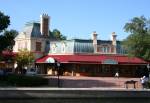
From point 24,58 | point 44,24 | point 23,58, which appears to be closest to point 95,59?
point 24,58

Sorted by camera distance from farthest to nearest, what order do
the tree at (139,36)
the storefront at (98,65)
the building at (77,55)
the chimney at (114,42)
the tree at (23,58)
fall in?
the chimney at (114,42), the tree at (23,58), the building at (77,55), the storefront at (98,65), the tree at (139,36)

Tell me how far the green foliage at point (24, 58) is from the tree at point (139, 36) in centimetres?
2487

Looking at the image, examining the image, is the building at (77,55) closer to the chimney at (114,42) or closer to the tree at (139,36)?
the chimney at (114,42)

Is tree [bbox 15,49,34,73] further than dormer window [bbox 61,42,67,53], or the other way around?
dormer window [bbox 61,42,67,53]

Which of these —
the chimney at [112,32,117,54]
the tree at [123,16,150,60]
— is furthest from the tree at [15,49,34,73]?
the tree at [123,16,150,60]

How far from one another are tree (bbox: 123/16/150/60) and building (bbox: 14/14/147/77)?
16175mm

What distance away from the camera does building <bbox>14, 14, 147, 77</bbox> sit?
81.2 meters

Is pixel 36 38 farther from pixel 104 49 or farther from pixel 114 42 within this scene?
pixel 114 42

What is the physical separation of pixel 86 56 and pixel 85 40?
11.2 feet

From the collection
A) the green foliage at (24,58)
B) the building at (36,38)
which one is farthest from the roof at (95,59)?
the building at (36,38)

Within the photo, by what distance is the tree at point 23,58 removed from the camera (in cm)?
8262

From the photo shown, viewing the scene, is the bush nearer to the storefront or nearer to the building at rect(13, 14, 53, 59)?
the storefront

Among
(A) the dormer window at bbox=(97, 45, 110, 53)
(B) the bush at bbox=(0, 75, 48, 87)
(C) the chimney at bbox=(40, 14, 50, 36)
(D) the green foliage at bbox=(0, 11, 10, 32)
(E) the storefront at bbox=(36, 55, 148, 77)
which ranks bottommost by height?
(B) the bush at bbox=(0, 75, 48, 87)

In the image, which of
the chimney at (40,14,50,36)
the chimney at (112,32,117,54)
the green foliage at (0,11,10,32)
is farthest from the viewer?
the chimney at (40,14,50,36)
